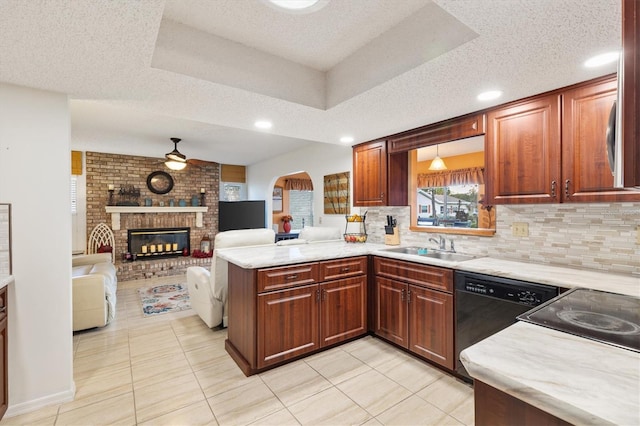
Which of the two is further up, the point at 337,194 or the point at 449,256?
the point at 337,194

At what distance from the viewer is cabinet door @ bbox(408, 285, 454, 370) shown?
2293 mm

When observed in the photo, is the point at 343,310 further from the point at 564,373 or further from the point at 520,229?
the point at 564,373

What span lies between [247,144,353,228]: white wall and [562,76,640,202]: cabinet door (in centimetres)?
251

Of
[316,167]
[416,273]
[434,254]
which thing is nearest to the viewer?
[416,273]

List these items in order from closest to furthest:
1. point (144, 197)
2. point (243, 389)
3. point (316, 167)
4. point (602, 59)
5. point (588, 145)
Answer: point (602, 59), point (588, 145), point (243, 389), point (316, 167), point (144, 197)

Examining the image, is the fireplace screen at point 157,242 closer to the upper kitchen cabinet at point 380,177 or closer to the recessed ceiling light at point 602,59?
the upper kitchen cabinet at point 380,177

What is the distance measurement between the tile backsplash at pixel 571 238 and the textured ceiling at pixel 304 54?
923 mm

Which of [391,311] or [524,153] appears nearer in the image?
[524,153]

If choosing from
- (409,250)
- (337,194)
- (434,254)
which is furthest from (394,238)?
(337,194)

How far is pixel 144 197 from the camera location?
254 inches

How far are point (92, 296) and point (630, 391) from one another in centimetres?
401

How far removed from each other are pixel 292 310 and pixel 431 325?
1165 mm

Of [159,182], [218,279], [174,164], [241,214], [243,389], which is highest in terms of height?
[174,164]

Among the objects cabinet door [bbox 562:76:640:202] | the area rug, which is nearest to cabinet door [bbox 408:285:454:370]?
cabinet door [bbox 562:76:640:202]
